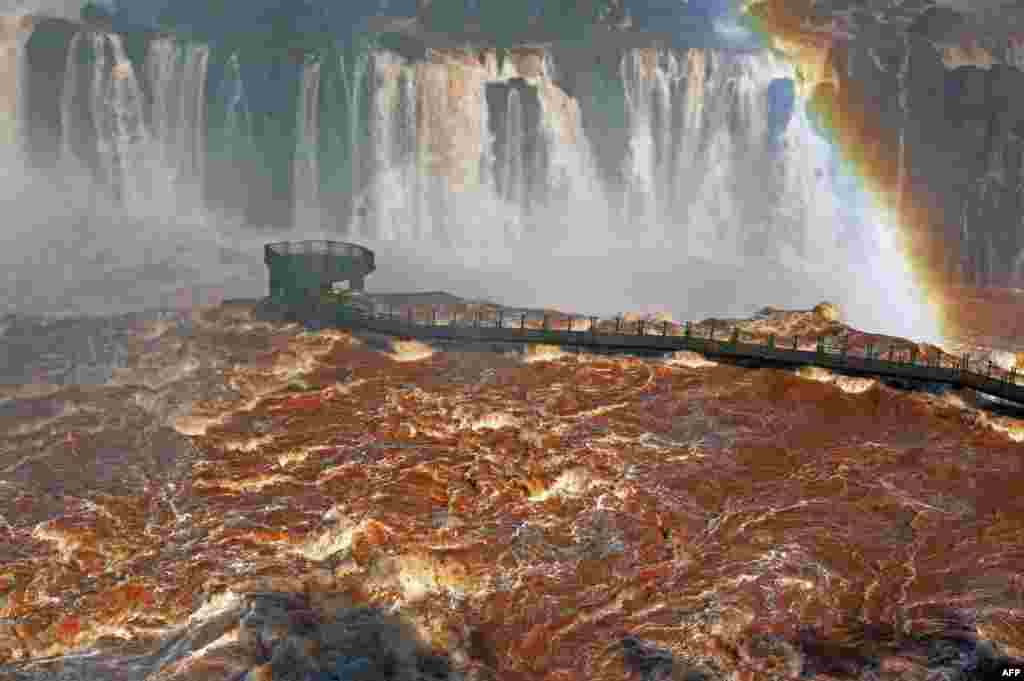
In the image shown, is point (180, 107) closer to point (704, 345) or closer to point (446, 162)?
point (446, 162)

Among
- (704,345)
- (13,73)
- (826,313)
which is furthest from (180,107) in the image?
(826,313)

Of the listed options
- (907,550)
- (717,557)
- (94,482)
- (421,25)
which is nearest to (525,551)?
(717,557)

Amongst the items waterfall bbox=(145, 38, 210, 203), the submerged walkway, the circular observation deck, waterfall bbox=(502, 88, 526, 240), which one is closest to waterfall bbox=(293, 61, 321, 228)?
waterfall bbox=(145, 38, 210, 203)

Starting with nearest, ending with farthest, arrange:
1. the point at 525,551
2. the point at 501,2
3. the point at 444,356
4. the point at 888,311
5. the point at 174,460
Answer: the point at 525,551
the point at 174,460
the point at 444,356
the point at 888,311
the point at 501,2

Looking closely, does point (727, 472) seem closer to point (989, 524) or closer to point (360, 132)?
point (989, 524)

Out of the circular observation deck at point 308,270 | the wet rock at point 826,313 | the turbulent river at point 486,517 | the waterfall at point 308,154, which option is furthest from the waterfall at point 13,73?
the wet rock at point 826,313

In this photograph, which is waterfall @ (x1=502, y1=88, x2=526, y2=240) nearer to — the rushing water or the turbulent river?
the rushing water
